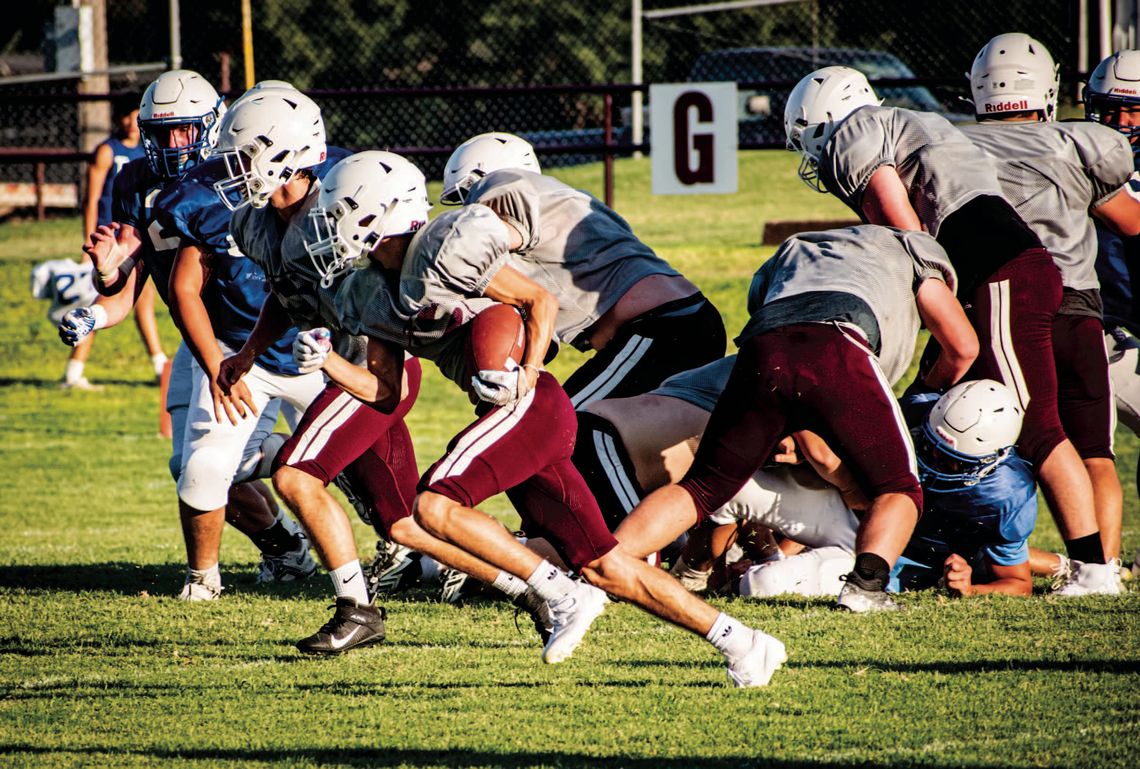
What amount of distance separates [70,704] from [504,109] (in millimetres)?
16979

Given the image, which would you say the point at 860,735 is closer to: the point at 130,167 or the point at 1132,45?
the point at 130,167

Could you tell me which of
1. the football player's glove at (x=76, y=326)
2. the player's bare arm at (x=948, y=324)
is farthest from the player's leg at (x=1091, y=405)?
the football player's glove at (x=76, y=326)

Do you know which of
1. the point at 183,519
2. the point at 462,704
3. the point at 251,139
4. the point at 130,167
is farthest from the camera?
the point at 130,167

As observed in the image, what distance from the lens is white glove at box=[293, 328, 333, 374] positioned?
391 centimetres

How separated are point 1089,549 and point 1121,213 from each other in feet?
4.30

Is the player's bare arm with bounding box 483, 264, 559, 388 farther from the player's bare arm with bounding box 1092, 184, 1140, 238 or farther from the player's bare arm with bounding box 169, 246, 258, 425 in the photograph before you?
the player's bare arm with bounding box 1092, 184, 1140, 238

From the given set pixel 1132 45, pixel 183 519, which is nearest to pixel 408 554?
pixel 183 519

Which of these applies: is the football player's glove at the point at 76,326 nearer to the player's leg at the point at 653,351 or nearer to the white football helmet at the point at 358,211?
the white football helmet at the point at 358,211

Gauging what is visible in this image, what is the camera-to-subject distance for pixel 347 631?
4.43 meters

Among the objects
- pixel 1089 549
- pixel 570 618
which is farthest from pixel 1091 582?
pixel 570 618

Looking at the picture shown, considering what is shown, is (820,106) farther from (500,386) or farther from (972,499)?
(500,386)

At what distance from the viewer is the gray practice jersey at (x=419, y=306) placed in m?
4.09

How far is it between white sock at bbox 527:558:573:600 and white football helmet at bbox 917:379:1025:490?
156 centimetres

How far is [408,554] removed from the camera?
17.9 ft
